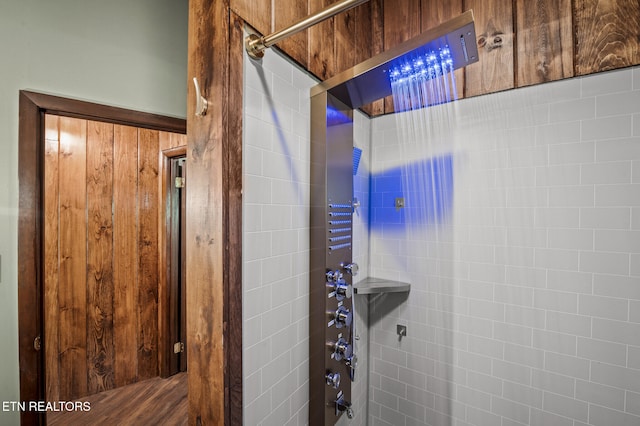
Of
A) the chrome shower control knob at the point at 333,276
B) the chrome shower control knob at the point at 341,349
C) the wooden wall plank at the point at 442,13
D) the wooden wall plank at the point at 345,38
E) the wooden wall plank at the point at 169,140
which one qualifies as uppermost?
the wooden wall plank at the point at 442,13

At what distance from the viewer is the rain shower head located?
0.89m

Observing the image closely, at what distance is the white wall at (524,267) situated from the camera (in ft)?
4.00

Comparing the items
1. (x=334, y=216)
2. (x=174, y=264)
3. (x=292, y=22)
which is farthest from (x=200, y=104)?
(x=174, y=264)

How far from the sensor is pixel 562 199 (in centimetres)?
132

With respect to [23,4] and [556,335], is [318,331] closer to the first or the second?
[556,335]

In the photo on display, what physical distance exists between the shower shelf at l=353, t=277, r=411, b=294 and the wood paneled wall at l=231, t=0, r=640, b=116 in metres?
1.13

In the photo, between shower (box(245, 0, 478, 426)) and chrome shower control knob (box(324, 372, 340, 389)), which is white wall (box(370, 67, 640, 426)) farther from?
chrome shower control knob (box(324, 372, 340, 389))

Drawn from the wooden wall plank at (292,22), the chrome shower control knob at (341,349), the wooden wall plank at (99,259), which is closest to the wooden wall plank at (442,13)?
the wooden wall plank at (292,22)

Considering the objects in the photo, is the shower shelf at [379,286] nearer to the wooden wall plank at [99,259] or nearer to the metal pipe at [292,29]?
the metal pipe at [292,29]

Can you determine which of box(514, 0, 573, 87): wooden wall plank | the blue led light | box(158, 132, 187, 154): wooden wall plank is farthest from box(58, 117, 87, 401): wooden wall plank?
box(514, 0, 573, 87): wooden wall plank

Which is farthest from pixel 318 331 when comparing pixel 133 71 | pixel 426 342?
→ pixel 133 71

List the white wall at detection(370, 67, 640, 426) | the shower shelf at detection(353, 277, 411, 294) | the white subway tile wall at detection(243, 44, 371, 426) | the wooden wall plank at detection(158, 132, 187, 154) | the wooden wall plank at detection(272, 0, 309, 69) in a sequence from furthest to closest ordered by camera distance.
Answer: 1. the wooden wall plank at detection(158, 132, 187, 154)
2. the shower shelf at detection(353, 277, 411, 294)
3. the white wall at detection(370, 67, 640, 426)
4. the wooden wall plank at detection(272, 0, 309, 69)
5. the white subway tile wall at detection(243, 44, 371, 426)

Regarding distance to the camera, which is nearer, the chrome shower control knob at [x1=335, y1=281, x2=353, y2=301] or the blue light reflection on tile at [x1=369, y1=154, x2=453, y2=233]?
the chrome shower control knob at [x1=335, y1=281, x2=353, y2=301]

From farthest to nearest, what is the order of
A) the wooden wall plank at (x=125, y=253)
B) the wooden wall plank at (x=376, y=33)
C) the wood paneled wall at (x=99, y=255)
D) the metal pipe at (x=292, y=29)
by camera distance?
the wooden wall plank at (x=125, y=253), the wood paneled wall at (x=99, y=255), the wooden wall plank at (x=376, y=33), the metal pipe at (x=292, y=29)
